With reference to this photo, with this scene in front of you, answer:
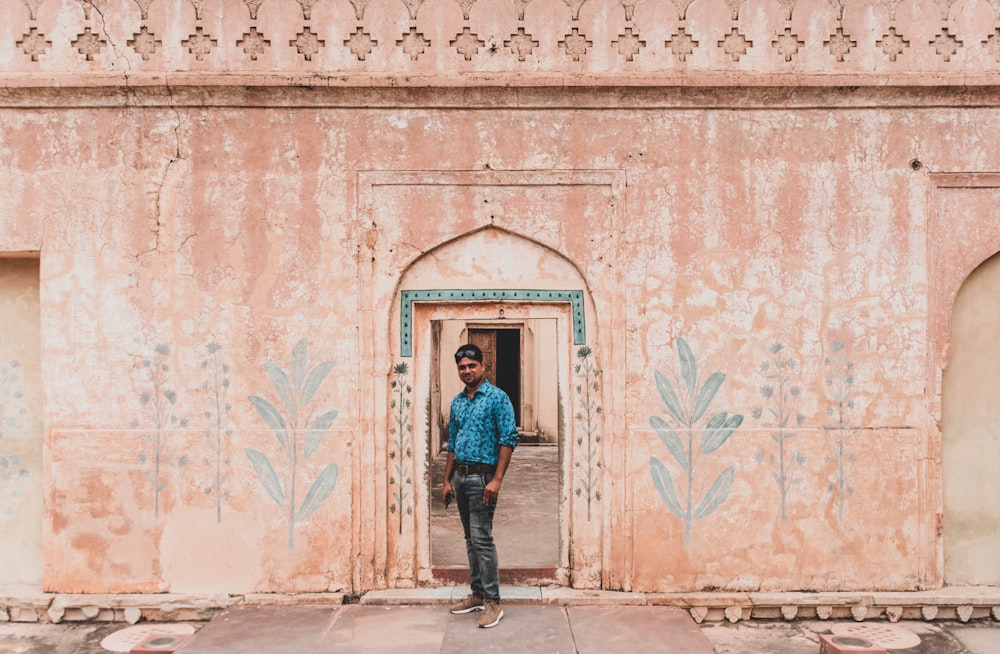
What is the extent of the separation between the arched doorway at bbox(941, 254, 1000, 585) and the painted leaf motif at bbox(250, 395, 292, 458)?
4.41 metres

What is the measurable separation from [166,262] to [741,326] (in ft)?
Result: 12.5

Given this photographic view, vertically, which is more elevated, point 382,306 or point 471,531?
point 382,306

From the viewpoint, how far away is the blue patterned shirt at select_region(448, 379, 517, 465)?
474 cm

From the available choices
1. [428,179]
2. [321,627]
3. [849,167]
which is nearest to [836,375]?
[849,167]

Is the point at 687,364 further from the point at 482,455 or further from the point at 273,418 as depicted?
the point at 273,418

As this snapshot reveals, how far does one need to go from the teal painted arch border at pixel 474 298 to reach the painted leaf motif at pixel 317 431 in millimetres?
624

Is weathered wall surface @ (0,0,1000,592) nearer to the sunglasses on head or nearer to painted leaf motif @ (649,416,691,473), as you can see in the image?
painted leaf motif @ (649,416,691,473)

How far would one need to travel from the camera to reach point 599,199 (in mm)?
5359

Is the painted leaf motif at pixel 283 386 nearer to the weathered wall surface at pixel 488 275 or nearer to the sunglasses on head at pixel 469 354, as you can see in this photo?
the weathered wall surface at pixel 488 275

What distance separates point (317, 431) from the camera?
530cm

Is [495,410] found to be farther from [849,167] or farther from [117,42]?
[117,42]

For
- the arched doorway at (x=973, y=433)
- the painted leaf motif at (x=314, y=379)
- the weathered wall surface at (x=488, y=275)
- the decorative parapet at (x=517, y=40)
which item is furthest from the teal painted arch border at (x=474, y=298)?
the arched doorway at (x=973, y=433)

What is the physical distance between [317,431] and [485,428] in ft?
4.05

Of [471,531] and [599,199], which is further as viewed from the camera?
[599,199]
